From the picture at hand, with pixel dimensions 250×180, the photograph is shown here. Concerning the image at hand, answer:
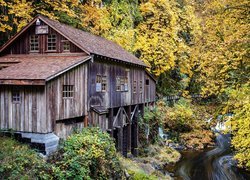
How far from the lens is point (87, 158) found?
43.2 ft

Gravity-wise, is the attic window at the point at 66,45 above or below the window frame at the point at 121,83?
above

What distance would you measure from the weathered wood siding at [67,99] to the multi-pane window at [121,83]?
489cm

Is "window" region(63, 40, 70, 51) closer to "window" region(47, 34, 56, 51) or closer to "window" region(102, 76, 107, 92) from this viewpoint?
"window" region(47, 34, 56, 51)

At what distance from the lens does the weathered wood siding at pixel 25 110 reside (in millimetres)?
13344

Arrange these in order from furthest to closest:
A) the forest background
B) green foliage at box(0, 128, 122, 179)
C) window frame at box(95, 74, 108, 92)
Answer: window frame at box(95, 74, 108, 92) → the forest background → green foliage at box(0, 128, 122, 179)

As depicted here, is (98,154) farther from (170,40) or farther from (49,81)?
(170,40)

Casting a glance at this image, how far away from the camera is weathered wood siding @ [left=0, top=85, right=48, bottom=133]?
13.3 metres

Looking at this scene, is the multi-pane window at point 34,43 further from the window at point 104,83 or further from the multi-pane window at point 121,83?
the multi-pane window at point 121,83

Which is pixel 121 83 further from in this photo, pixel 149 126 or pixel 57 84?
pixel 57 84

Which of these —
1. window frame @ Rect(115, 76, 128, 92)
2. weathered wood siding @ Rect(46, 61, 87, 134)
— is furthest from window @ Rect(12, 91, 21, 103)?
window frame @ Rect(115, 76, 128, 92)

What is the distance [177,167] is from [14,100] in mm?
14550

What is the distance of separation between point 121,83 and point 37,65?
7.75 meters

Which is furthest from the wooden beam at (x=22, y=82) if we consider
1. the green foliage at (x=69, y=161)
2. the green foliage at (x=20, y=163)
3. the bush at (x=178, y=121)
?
the bush at (x=178, y=121)

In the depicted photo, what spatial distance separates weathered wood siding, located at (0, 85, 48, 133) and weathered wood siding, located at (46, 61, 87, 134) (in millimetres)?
333
